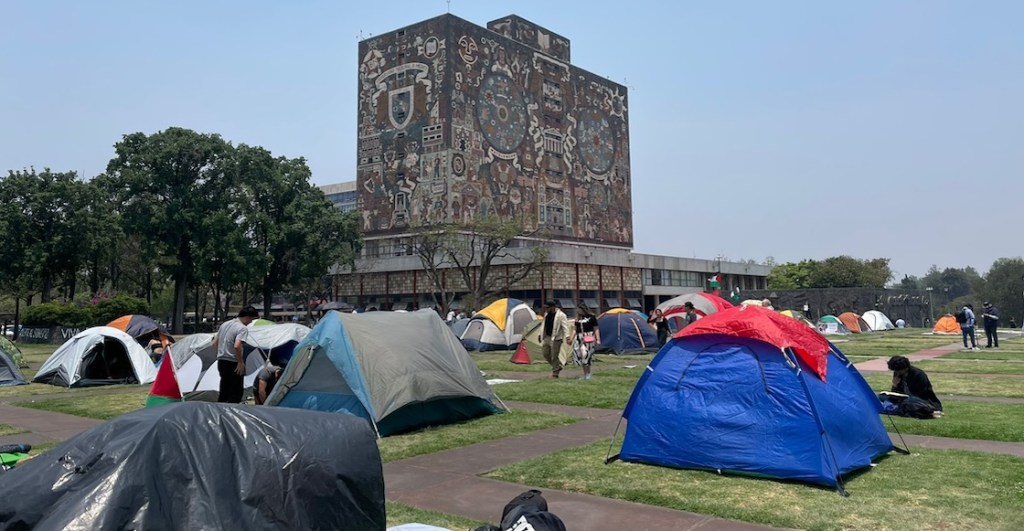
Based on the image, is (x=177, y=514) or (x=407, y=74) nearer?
(x=177, y=514)

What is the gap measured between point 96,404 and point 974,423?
15.8 metres

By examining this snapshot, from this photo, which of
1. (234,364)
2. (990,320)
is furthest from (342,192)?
(234,364)

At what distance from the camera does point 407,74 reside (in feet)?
215

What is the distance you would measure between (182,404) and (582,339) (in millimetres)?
13067

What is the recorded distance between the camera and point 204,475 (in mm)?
3982

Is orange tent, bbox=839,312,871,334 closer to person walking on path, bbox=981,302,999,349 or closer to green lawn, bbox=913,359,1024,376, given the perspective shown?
person walking on path, bbox=981,302,999,349

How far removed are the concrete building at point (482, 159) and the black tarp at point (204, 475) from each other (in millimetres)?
51623

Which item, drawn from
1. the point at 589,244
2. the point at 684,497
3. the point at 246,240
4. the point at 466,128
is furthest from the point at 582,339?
the point at 589,244

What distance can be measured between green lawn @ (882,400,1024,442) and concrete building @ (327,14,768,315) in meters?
45.0

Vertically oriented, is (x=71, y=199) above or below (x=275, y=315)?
Answer: above

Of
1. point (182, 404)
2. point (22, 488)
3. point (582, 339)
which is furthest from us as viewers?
point (582, 339)

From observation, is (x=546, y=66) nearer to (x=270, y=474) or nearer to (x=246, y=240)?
→ (x=246, y=240)

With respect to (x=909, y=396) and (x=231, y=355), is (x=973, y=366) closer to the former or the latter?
(x=909, y=396)

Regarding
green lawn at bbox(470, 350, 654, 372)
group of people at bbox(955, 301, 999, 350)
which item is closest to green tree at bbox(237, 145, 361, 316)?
green lawn at bbox(470, 350, 654, 372)
